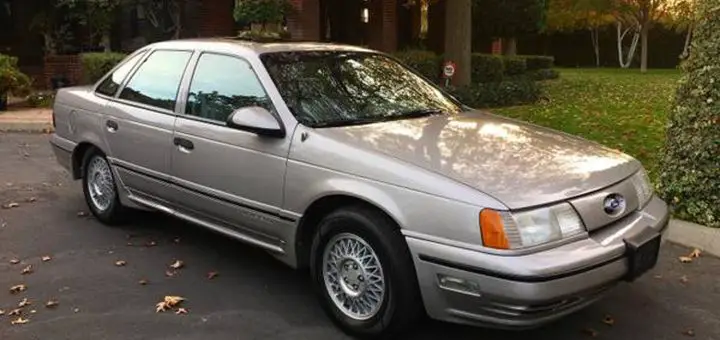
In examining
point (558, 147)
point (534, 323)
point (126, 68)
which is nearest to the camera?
point (534, 323)

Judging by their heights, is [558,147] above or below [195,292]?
above

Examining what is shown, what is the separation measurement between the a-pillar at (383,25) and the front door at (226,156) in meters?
14.3

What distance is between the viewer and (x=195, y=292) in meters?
4.62

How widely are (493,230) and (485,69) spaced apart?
570 inches

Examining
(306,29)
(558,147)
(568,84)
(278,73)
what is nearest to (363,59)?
(278,73)

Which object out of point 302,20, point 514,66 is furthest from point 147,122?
point 514,66

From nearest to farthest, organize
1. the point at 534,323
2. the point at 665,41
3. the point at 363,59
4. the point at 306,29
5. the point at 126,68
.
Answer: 1. the point at 534,323
2. the point at 363,59
3. the point at 126,68
4. the point at 306,29
5. the point at 665,41

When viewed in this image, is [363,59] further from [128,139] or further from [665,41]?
[665,41]

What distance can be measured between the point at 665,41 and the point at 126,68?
112 ft

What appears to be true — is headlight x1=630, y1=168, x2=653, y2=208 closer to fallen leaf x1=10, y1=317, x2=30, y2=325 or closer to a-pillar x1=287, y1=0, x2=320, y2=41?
fallen leaf x1=10, y1=317, x2=30, y2=325

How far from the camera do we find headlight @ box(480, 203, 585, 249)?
3.36 meters

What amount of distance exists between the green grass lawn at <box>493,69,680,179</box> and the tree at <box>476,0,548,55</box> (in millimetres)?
1557

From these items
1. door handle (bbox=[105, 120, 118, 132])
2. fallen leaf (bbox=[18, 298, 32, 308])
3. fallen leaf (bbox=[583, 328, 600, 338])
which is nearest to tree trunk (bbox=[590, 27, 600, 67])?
door handle (bbox=[105, 120, 118, 132])

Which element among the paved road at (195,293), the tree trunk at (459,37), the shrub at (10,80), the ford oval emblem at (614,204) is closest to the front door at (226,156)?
the paved road at (195,293)
